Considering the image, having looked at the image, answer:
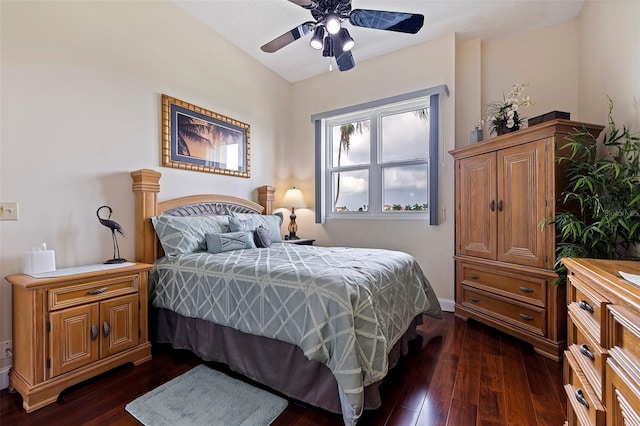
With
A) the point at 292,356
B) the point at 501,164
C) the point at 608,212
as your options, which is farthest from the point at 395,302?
the point at 501,164

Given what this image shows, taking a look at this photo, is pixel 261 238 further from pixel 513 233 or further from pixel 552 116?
pixel 552 116

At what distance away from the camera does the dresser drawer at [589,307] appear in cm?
91

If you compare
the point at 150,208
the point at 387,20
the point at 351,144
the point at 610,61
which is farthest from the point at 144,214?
the point at 610,61

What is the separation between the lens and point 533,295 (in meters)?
2.32

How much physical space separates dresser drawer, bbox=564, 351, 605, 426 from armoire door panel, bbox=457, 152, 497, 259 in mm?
1528

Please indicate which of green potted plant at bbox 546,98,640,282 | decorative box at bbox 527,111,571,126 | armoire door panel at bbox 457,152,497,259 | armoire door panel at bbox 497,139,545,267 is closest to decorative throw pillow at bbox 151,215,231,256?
armoire door panel at bbox 457,152,497,259

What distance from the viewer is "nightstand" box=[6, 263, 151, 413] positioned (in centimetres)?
163

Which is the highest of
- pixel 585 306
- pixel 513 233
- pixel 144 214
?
pixel 144 214

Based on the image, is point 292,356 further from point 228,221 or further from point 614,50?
point 614,50

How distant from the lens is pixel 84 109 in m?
2.23

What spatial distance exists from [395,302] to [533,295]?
50.9 inches

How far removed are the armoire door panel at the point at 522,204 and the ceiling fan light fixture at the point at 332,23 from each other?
1800mm

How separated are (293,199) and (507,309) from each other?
2.86 meters

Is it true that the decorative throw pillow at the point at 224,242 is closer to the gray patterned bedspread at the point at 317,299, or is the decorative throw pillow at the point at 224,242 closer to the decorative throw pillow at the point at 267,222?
the gray patterned bedspread at the point at 317,299
